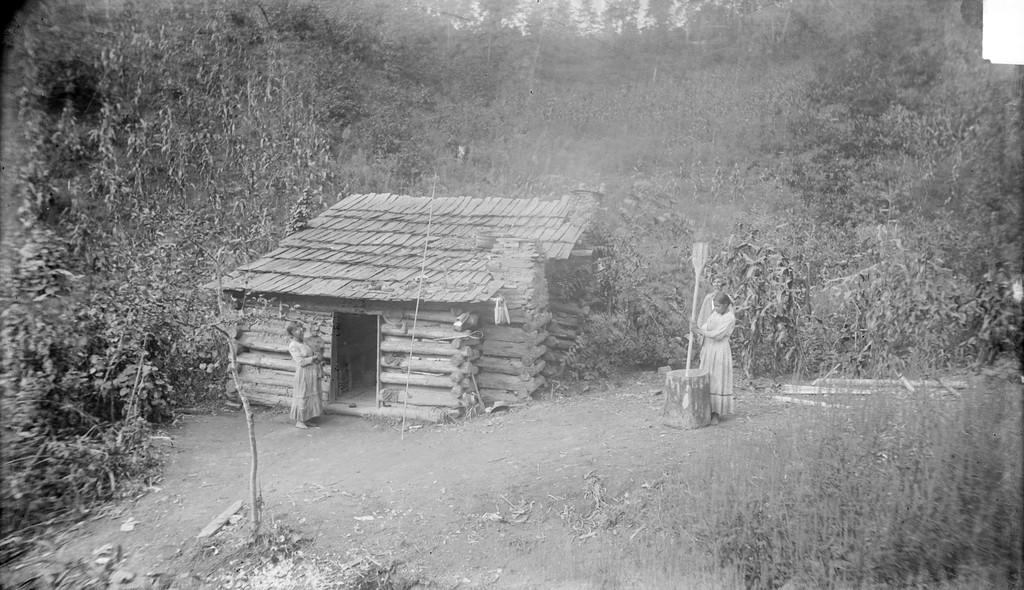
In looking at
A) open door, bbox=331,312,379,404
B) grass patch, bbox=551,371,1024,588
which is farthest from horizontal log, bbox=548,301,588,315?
grass patch, bbox=551,371,1024,588

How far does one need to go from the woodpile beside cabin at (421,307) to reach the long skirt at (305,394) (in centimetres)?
65

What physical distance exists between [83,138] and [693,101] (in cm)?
1904

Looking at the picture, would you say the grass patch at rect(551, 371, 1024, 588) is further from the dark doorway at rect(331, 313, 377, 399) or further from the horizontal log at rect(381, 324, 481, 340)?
the dark doorway at rect(331, 313, 377, 399)

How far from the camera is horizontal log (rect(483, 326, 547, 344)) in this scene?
1058 cm

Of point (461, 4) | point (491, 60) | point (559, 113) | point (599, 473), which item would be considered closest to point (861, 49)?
point (559, 113)

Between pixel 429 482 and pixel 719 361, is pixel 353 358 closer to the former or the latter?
pixel 429 482

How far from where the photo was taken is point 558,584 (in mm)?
5277

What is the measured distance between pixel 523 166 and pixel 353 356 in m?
10.9

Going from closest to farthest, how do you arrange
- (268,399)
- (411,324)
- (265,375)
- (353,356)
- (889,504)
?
(889,504) < (411,324) < (268,399) < (265,375) < (353,356)

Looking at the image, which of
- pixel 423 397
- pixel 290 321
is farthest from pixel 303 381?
pixel 423 397

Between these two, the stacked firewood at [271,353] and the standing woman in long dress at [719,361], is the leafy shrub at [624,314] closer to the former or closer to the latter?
the standing woman in long dress at [719,361]

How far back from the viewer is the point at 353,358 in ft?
40.2

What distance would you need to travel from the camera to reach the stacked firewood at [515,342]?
10484 mm

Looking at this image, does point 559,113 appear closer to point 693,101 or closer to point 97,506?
point 693,101
